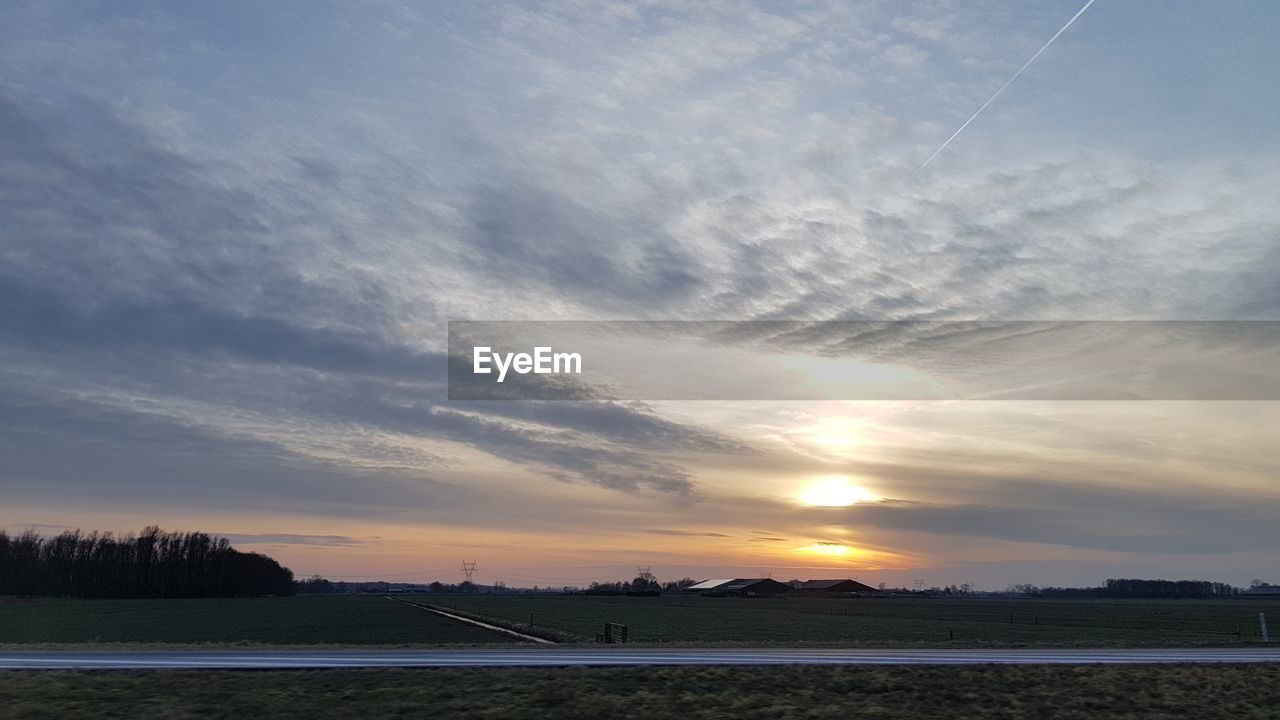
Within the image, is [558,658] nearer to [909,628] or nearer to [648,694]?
[648,694]

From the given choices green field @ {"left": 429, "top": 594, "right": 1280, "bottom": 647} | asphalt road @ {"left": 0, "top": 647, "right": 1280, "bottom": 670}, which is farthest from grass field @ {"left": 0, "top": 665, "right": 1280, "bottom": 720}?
green field @ {"left": 429, "top": 594, "right": 1280, "bottom": 647}

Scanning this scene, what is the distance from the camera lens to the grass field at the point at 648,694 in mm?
22906

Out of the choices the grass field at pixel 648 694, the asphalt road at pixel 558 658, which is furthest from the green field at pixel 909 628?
the grass field at pixel 648 694

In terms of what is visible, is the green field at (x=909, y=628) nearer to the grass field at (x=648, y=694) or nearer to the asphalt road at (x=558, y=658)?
the asphalt road at (x=558, y=658)

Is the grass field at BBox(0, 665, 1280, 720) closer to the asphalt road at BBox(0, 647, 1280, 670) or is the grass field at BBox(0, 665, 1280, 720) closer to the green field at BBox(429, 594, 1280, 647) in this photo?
the asphalt road at BBox(0, 647, 1280, 670)

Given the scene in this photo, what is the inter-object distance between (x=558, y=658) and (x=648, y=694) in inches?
254

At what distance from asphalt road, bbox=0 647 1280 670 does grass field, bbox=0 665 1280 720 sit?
1.51 m

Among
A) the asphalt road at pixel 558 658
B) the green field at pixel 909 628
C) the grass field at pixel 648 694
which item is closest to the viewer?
the grass field at pixel 648 694

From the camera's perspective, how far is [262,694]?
23562 millimetres

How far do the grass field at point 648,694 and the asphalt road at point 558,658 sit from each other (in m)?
1.51

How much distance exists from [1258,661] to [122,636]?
68599 mm

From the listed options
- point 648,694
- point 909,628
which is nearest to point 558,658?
point 648,694

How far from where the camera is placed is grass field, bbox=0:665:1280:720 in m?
22.9

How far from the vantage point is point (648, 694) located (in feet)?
81.5
